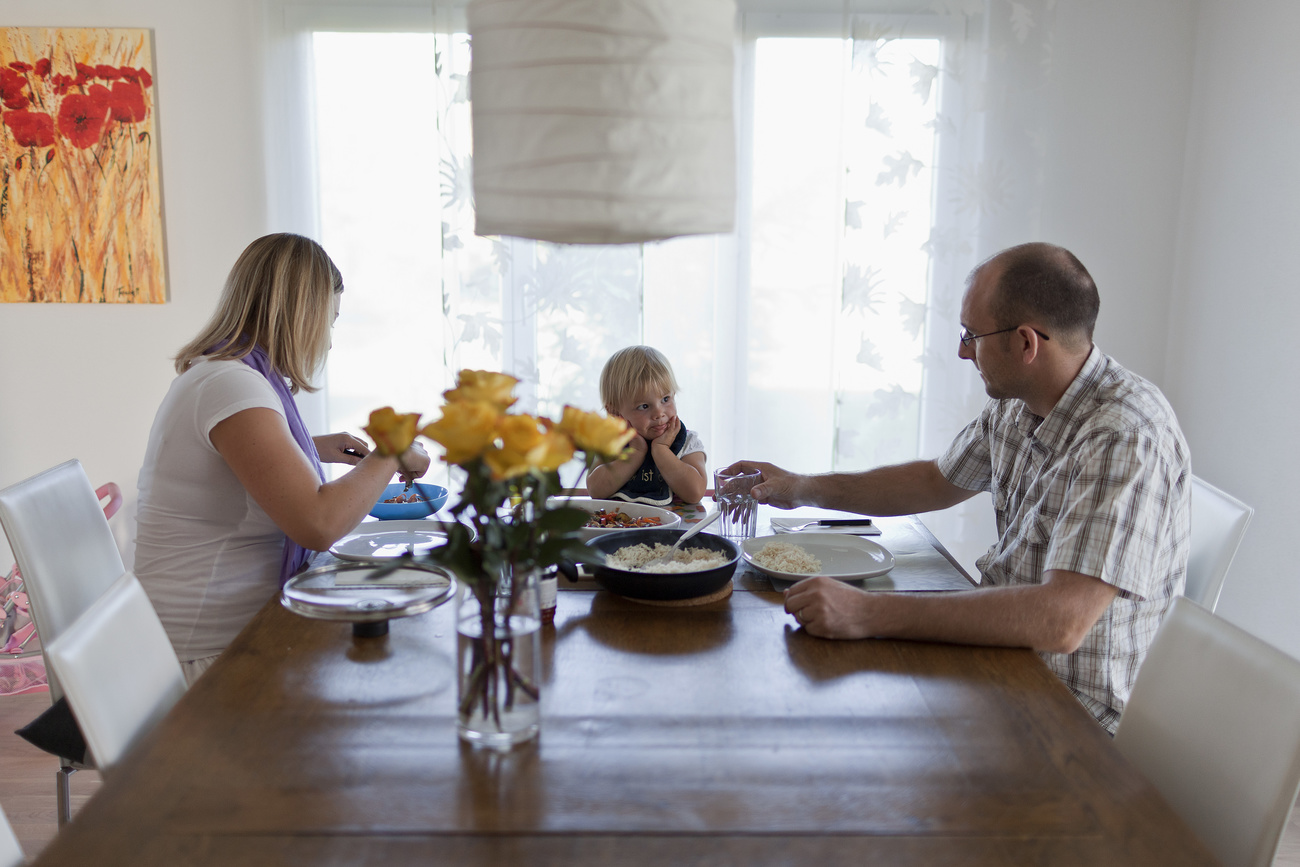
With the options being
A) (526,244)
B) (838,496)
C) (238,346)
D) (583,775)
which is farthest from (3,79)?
(583,775)

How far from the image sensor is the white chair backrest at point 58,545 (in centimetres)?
174

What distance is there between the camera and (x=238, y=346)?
1.81 metres

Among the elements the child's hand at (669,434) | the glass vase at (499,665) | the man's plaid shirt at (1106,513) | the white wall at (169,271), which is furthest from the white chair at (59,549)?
the man's plaid shirt at (1106,513)

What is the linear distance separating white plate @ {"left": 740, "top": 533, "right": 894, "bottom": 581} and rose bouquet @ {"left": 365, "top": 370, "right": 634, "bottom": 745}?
0.67 metres

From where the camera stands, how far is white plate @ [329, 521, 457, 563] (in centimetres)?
178

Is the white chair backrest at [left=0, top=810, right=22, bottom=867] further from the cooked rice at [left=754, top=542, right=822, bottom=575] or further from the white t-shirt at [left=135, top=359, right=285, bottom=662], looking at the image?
the cooked rice at [left=754, top=542, right=822, bottom=575]

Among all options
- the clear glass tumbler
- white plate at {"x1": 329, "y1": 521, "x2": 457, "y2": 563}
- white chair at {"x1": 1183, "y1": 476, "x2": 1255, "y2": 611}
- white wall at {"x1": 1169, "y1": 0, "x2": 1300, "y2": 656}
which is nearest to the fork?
the clear glass tumbler

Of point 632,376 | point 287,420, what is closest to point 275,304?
point 287,420

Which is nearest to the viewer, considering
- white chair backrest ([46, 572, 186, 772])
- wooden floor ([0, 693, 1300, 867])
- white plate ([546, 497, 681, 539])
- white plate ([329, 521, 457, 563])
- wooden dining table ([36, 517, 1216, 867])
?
wooden dining table ([36, 517, 1216, 867])

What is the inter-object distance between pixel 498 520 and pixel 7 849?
68cm

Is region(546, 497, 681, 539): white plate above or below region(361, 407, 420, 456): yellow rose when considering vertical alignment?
below

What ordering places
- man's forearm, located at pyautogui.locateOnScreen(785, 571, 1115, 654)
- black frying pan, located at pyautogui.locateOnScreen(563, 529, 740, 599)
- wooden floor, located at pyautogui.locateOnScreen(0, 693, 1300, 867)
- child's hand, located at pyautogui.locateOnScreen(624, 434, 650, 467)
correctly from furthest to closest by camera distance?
child's hand, located at pyautogui.locateOnScreen(624, 434, 650, 467), wooden floor, located at pyautogui.locateOnScreen(0, 693, 1300, 867), black frying pan, located at pyautogui.locateOnScreen(563, 529, 740, 599), man's forearm, located at pyautogui.locateOnScreen(785, 571, 1115, 654)

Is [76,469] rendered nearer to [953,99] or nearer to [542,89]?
[542,89]

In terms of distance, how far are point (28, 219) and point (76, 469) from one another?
1751mm
